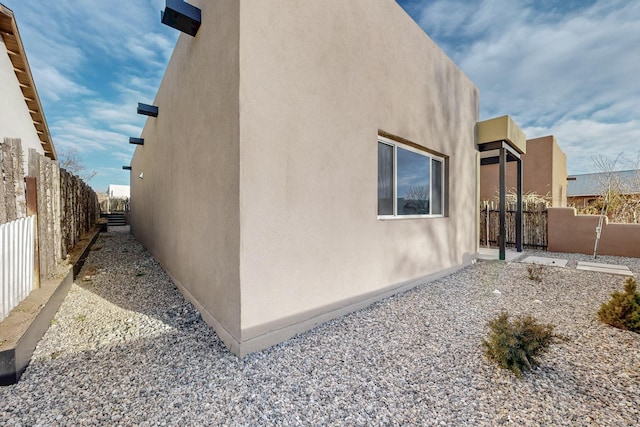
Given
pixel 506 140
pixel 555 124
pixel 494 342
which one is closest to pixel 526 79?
pixel 506 140

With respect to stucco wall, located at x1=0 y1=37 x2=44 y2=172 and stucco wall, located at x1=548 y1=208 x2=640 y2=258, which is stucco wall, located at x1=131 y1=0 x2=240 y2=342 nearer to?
stucco wall, located at x1=0 y1=37 x2=44 y2=172

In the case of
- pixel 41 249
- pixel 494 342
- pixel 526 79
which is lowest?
pixel 494 342

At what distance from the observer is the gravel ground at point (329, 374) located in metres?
1.85

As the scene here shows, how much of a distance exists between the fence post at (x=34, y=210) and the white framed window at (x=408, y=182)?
4.82 meters

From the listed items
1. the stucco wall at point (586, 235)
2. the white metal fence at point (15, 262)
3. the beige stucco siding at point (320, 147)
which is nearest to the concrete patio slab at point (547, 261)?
the stucco wall at point (586, 235)

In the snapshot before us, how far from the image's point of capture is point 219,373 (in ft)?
7.68

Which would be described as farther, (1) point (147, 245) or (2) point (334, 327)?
(1) point (147, 245)

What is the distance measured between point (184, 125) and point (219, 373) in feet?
12.3

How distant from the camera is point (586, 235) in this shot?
27.4ft

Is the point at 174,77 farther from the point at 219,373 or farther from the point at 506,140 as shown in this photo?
the point at 506,140

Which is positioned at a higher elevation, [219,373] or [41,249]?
[41,249]

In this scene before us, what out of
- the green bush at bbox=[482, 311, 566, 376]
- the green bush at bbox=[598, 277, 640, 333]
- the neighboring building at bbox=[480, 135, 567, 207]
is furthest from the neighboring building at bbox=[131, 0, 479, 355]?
the neighboring building at bbox=[480, 135, 567, 207]

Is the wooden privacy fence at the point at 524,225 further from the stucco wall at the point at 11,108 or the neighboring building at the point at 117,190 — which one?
the neighboring building at the point at 117,190

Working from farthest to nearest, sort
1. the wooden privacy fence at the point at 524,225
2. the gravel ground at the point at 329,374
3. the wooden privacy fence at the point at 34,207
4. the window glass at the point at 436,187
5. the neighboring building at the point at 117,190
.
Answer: the neighboring building at the point at 117,190 < the wooden privacy fence at the point at 524,225 < the window glass at the point at 436,187 < the wooden privacy fence at the point at 34,207 < the gravel ground at the point at 329,374
